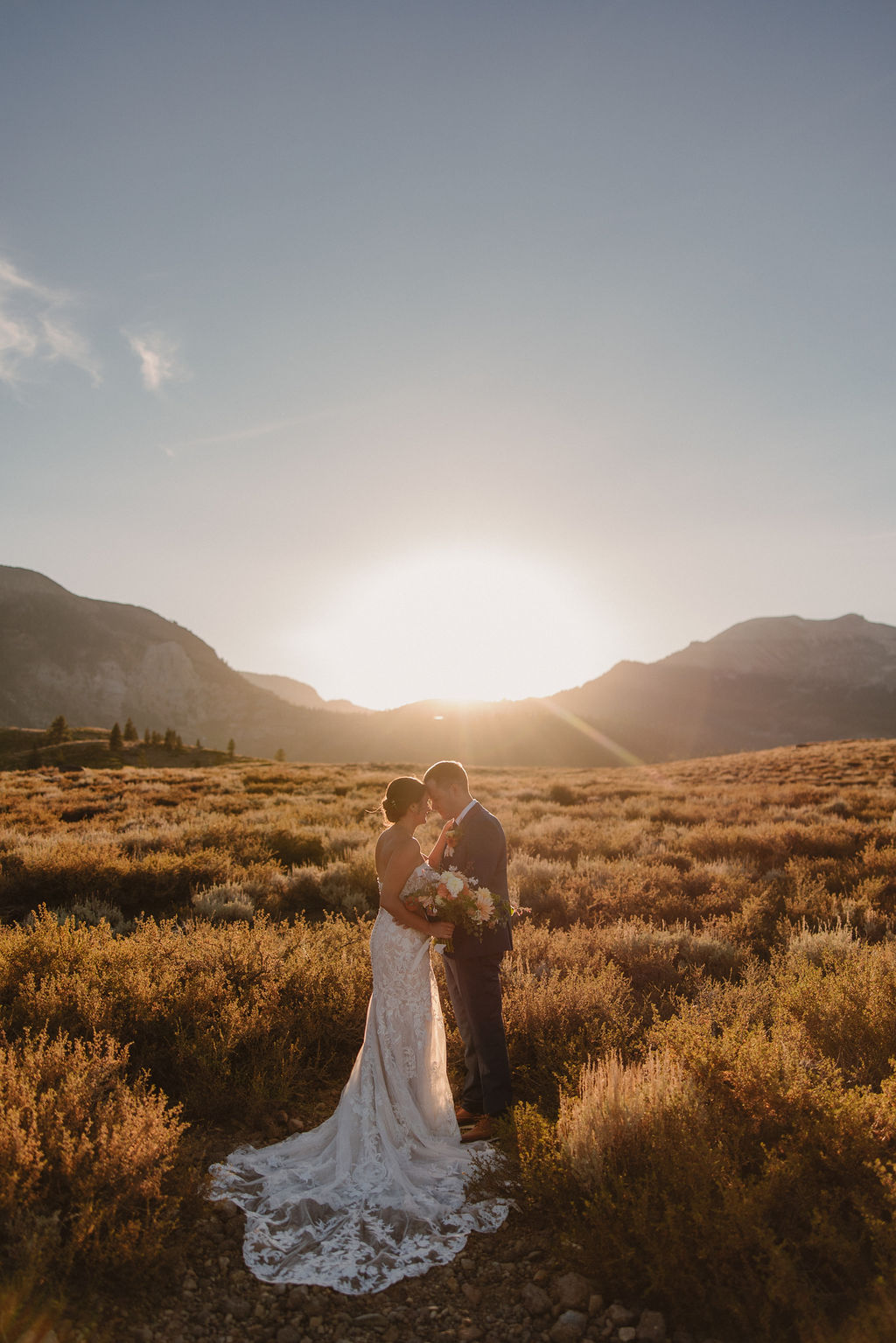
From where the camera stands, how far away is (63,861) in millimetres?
9867

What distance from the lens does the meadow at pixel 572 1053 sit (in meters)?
3.02

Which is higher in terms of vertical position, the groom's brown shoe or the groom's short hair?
the groom's short hair

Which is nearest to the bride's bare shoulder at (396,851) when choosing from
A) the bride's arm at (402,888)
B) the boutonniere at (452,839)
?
the bride's arm at (402,888)

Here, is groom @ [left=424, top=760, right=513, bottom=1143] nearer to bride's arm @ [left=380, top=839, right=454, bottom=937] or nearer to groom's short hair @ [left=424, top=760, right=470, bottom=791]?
groom's short hair @ [left=424, top=760, right=470, bottom=791]

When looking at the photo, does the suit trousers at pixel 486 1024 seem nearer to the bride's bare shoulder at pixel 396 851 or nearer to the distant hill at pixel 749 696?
the bride's bare shoulder at pixel 396 851

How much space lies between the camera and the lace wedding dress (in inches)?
141

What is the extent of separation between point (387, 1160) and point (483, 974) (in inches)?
50.3

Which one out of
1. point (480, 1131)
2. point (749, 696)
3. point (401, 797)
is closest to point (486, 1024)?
point (480, 1131)

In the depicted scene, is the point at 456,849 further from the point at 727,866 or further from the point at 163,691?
the point at 163,691

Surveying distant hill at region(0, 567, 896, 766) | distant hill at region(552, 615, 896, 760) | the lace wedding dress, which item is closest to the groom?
the lace wedding dress

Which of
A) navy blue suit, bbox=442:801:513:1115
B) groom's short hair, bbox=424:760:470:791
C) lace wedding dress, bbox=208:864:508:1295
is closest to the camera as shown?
lace wedding dress, bbox=208:864:508:1295

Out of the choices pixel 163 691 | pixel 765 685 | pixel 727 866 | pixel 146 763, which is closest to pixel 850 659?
pixel 765 685

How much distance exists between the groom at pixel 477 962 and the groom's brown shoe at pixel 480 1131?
0.04 ft

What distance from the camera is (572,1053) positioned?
5.27 m
